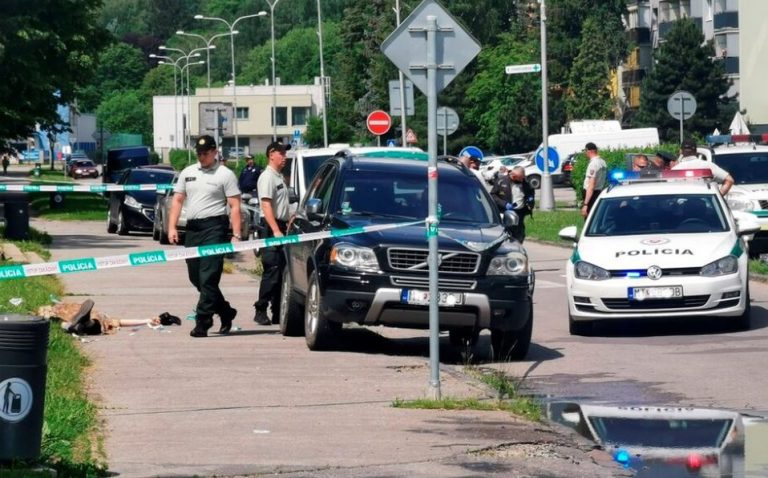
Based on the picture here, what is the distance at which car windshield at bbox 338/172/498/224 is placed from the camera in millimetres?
15391

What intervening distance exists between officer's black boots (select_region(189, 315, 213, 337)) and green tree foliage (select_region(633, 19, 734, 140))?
234ft

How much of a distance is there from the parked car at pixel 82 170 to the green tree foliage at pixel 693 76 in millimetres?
38241

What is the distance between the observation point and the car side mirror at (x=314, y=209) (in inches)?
607

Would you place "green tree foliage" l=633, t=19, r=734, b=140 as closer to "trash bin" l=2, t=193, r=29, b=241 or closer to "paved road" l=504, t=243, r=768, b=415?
"trash bin" l=2, t=193, r=29, b=241

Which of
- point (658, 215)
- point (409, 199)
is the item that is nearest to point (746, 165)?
point (658, 215)

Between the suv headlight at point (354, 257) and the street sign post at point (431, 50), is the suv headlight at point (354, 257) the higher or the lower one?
the lower one

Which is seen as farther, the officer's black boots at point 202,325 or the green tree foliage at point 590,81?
the green tree foliage at point 590,81

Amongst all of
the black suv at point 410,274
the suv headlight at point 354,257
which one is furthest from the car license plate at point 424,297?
the suv headlight at point 354,257

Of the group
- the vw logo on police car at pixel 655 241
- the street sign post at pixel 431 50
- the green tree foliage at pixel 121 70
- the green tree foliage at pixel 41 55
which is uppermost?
the green tree foliage at pixel 121 70

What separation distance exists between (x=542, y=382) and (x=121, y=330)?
504 centimetres

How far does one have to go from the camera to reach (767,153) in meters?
27.3

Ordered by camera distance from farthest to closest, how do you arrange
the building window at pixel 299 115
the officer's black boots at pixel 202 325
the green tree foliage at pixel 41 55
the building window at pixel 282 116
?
the building window at pixel 299 115 < the building window at pixel 282 116 < the green tree foliage at pixel 41 55 < the officer's black boots at pixel 202 325

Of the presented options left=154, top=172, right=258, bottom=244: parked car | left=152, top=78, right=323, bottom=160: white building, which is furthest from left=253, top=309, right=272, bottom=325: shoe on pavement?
left=152, top=78, right=323, bottom=160: white building

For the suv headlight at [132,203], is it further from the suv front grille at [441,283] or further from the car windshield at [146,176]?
the suv front grille at [441,283]
